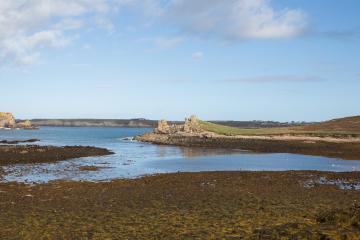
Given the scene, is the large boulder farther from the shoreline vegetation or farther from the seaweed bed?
the seaweed bed

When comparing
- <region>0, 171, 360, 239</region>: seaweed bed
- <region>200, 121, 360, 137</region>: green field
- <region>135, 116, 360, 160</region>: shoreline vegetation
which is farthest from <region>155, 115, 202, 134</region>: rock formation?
<region>0, 171, 360, 239</region>: seaweed bed

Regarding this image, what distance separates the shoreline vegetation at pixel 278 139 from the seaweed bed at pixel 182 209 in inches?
1268

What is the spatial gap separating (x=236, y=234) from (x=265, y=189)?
39.9 feet

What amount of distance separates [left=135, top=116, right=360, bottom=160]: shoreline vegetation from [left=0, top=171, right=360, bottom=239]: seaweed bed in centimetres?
3221

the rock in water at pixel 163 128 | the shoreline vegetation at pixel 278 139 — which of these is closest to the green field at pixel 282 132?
the shoreline vegetation at pixel 278 139

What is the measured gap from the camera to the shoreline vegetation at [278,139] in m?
68.2

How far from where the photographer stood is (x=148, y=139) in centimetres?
10606

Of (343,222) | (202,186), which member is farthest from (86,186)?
(343,222)

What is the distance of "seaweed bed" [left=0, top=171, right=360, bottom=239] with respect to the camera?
46.2 ft

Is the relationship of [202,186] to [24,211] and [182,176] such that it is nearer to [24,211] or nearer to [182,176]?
[182,176]

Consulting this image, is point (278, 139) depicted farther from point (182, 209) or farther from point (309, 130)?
point (182, 209)

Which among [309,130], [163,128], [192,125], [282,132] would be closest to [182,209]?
[282,132]

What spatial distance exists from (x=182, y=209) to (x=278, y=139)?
74417 mm

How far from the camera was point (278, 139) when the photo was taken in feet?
299
